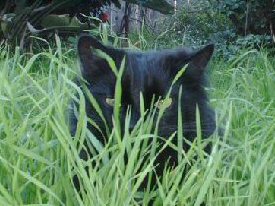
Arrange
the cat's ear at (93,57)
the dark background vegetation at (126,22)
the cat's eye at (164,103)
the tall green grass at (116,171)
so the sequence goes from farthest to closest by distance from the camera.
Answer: the dark background vegetation at (126,22), the cat's ear at (93,57), the cat's eye at (164,103), the tall green grass at (116,171)

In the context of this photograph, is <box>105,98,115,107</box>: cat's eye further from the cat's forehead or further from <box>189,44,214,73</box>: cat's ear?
<box>189,44,214,73</box>: cat's ear

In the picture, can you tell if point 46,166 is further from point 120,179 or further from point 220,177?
point 220,177

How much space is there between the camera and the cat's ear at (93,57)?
1.77 meters

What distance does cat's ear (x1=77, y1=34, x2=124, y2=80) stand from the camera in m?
1.77

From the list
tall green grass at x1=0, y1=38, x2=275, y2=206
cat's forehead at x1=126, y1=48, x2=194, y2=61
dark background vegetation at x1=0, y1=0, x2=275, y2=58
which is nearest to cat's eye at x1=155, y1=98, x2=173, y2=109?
tall green grass at x1=0, y1=38, x2=275, y2=206

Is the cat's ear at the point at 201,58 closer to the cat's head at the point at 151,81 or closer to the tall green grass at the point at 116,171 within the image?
the cat's head at the point at 151,81

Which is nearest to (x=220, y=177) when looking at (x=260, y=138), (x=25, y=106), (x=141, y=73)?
(x=260, y=138)

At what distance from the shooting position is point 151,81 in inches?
69.4

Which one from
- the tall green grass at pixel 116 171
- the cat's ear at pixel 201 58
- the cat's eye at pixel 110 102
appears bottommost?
the tall green grass at pixel 116 171

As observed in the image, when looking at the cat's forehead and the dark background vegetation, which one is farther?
the dark background vegetation

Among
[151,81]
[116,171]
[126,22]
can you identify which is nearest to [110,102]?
[151,81]

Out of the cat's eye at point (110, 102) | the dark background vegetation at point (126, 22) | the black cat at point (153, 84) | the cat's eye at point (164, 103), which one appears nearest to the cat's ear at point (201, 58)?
the black cat at point (153, 84)

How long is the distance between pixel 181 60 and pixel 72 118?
0.38m

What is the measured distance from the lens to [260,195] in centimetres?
158
